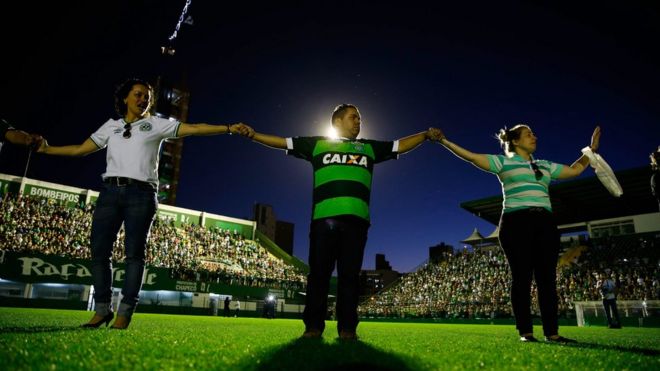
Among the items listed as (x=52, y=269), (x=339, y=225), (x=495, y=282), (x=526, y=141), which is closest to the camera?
(x=339, y=225)

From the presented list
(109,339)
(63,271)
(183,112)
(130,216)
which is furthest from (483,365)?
(183,112)

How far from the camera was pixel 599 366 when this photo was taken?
7.32ft

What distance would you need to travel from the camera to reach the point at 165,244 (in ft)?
112

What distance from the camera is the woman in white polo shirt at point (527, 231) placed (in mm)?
4102

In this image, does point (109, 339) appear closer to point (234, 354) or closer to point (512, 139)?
point (234, 354)

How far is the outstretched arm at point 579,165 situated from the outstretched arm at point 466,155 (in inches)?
39.0

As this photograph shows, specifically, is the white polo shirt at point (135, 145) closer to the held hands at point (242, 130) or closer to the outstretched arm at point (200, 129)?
the outstretched arm at point (200, 129)

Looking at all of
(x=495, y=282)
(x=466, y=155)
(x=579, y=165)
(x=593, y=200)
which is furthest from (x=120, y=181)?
(x=593, y=200)

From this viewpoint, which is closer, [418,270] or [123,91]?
[123,91]

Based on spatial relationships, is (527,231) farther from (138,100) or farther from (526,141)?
(138,100)

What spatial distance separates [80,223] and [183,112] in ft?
116

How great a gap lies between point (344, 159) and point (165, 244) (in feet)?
111

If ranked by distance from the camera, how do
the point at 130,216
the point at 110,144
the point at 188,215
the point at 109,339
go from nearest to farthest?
the point at 109,339
the point at 130,216
the point at 110,144
the point at 188,215

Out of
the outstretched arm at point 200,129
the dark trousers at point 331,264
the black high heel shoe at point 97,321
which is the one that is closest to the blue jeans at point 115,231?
the black high heel shoe at point 97,321
